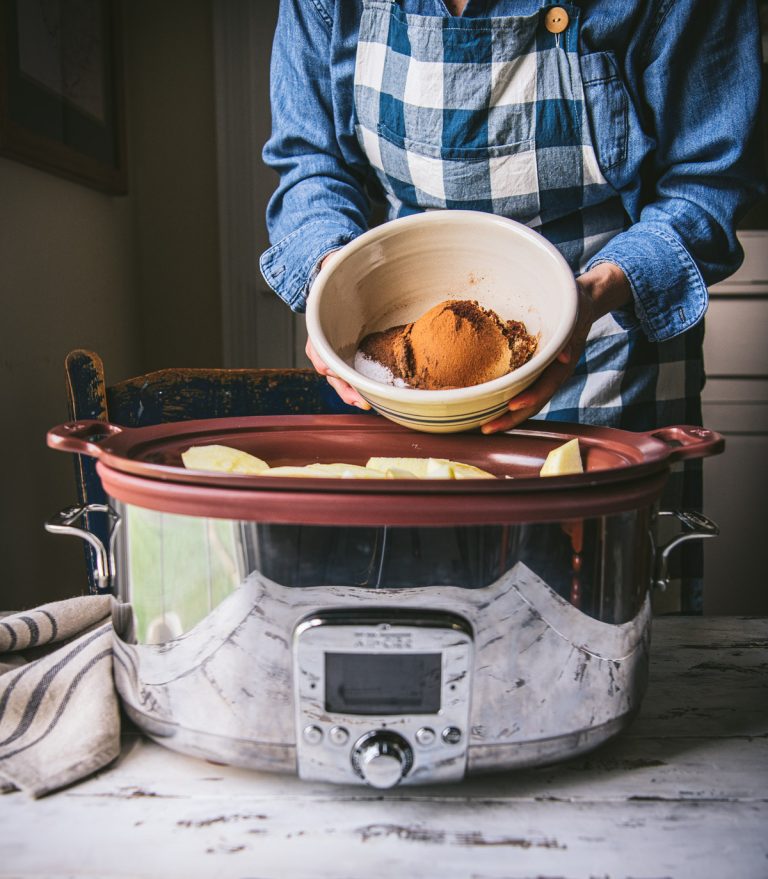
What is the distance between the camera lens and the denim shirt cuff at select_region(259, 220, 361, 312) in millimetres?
855

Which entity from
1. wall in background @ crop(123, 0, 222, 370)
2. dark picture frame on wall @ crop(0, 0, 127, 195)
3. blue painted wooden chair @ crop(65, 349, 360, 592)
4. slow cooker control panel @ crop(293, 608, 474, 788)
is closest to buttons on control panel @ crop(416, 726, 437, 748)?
slow cooker control panel @ crop(293, 608, 474, 788)

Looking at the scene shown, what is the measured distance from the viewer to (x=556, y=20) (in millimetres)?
855

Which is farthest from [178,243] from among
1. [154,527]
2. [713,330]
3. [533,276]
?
[154,527]

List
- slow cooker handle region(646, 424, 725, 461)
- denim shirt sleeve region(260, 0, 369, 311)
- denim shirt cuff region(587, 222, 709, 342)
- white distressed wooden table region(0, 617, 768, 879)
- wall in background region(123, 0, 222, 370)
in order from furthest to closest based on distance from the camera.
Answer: wall in background region(123, 0, 222, 370), denim shirt sleeve region(260, 0, 369, 311), denim shirt cuff region(587, 222, 709, 342), slow cooker handle region(646, 424, 725, 461), white distressed wooden table region(0, 617, 768, 879)

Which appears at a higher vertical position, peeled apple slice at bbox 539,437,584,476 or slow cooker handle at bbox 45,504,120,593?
peeled apple slice at bbox 539,437,584,476

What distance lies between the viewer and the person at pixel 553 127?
2.79 feet

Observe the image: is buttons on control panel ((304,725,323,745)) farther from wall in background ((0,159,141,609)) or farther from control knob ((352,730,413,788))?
wall in background ((0,159,141,609))

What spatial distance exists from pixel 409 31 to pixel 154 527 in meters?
0.68

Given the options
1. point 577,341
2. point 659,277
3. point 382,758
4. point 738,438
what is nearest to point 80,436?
point 382,758

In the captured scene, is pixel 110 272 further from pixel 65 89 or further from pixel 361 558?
pixel 361 558

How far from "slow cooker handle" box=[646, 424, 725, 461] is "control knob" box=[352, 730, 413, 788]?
246 millimetres

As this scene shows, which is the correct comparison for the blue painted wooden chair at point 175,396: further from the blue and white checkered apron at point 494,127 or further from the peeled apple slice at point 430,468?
the peeled apple slice at point 430,468

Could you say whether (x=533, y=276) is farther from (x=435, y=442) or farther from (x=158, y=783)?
(x=158, y=783)

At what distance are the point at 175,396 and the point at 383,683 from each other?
0.69 metres
